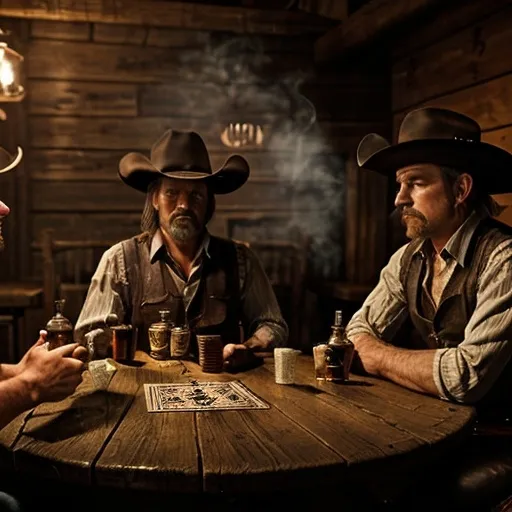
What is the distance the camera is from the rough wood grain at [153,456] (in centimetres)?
173

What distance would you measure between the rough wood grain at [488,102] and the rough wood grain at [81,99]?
3.00 m

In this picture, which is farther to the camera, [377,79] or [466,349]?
[377,79]

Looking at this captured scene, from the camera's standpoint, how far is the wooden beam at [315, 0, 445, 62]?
477 centimetres

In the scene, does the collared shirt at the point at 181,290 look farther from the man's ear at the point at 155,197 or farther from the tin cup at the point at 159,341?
the tin cup at the point at 159,341

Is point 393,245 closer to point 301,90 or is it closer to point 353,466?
point 301,90

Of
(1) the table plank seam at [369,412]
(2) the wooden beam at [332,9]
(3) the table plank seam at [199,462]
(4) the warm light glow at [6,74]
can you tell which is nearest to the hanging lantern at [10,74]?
(4) the warm light glow at [6,74]

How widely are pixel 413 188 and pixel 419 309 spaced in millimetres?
581

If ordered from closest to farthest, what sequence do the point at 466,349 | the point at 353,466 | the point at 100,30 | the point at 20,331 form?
the point at 353,466 → the point at 466,349 → the point at 20,331 → the point at 100,30

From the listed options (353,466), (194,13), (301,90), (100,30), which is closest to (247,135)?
(301,90)

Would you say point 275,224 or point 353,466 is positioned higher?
point 275,224

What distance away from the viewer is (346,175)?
22.6ft

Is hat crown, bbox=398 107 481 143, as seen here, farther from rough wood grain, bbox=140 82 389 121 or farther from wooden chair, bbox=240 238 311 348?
rough wood grain, bbox=140 82 389 121

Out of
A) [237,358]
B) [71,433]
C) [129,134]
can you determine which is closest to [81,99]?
[129,134]

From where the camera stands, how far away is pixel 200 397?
248 centimetres
